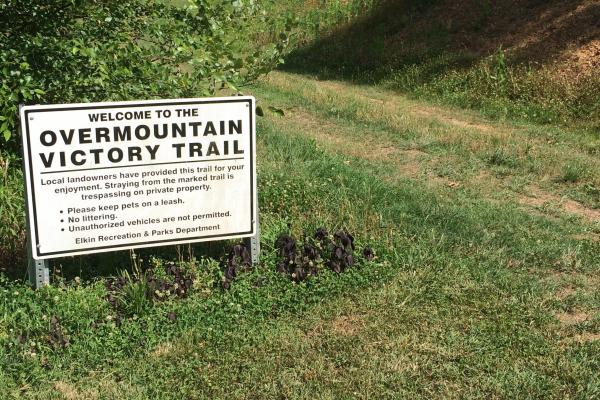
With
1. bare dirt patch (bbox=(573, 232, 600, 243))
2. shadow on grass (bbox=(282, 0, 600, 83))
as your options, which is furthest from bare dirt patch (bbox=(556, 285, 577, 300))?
shadow on grass (bbox=(282, 0, 600, 83))

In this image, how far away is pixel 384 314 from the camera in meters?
4.33

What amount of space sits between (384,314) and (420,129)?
572 centimetres

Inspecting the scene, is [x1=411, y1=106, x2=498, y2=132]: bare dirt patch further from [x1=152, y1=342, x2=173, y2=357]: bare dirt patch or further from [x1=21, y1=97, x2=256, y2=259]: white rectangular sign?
[x1=152, y1=342, x2=173, y2=357]: bare dirt patch

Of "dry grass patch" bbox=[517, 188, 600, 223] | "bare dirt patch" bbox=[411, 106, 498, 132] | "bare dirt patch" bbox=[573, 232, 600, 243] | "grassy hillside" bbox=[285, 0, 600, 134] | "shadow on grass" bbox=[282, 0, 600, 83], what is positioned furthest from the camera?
"shadow on grass" bbox=[282, 0, 600, 83]

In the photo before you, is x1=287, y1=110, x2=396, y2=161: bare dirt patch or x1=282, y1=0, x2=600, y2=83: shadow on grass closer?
x1=287, y1=110, x2=396, y2=161: bare dirt patch

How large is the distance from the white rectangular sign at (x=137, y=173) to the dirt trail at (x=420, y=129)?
204 centimetres

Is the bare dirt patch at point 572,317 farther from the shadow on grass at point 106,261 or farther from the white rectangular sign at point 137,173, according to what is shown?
the shadow on grass at point 106,261

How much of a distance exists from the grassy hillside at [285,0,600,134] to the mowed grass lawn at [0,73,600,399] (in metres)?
4.31

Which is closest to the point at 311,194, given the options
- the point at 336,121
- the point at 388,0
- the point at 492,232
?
the point at 492,232

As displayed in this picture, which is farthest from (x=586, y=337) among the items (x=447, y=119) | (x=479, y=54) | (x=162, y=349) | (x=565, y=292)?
(x=479, y=54)

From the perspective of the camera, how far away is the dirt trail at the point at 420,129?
22.1 ft

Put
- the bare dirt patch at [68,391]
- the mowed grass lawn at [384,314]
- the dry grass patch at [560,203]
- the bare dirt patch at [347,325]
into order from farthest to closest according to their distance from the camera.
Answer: the dry grass patch at [560,203], the bare dirt patch at [347,325], the mowed grass lawn at [384,314], the bare dirt patch at [68,391]

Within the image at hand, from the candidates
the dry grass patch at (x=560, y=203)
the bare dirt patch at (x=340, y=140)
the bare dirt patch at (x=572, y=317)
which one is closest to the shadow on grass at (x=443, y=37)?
the bare dirt patch at (x=340, y=140)

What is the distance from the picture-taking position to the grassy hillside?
11.0 meters
